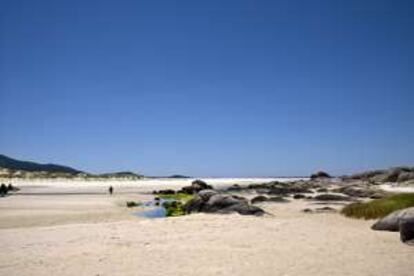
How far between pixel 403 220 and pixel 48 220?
19.7 meters

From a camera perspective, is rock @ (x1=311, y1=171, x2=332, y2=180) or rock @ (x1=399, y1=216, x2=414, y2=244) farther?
rock @ (x1=311, y1=171, x2=332, y2=180)

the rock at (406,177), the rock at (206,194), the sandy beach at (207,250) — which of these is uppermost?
the rock at (406,177)

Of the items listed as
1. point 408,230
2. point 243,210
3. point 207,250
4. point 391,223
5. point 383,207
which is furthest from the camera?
point 243,210

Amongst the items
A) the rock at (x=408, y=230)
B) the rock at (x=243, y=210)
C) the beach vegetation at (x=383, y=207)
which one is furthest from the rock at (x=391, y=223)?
the rock at (x=243, y=210)

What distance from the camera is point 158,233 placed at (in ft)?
58.4

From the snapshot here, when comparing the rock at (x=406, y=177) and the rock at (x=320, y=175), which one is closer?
the rock at (x=406, y=177)

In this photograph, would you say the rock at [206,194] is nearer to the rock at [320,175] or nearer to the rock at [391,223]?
the rock at [391,223]

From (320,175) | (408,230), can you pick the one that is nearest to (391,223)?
(408,230)

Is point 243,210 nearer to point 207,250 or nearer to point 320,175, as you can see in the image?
point 207,250

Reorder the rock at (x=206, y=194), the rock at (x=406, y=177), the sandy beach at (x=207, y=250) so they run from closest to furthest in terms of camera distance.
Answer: the sandy beach at (x=207, y=250) < the rock at (x=206, y=194) < the rock at (x=406, y=177)

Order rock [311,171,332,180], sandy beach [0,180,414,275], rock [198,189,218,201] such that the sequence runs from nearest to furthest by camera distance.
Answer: sandy beach [0,180,414,275] → rock [198,189,218,201] → rock [311,171,332,180]

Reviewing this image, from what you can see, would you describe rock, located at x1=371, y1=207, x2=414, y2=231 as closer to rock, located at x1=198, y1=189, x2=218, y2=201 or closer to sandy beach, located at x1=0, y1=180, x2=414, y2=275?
sandy beach, located at x1=0, y1=180, x2=414, y2=275

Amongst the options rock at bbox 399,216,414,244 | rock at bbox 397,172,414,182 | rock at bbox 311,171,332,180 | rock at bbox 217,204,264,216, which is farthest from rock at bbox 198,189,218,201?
rock at bbox 311,171,332,180

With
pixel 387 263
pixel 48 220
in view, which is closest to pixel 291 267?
pixel 387 263
